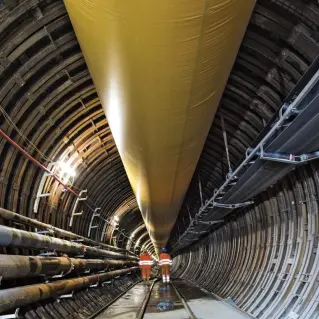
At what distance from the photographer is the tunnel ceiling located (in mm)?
4715

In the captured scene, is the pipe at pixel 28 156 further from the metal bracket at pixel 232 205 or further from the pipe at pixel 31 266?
the metal bracket at pixel 232 205

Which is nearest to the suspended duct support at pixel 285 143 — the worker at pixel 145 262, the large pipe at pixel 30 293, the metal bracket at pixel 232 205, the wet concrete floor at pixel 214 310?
the metal bracket at pixel 232 205

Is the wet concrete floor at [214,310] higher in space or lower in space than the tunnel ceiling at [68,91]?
lower

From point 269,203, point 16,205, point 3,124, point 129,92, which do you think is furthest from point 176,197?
point 129,92

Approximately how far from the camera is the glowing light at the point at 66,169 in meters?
8.19

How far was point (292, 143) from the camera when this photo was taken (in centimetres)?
498

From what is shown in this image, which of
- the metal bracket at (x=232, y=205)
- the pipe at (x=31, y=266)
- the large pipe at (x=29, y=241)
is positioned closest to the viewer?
the pipe at (x=31, y=266)

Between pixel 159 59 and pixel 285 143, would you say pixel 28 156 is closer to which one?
pixel 159 59

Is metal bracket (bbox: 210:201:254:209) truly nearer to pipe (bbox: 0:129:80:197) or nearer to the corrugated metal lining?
the corrugated metal lining

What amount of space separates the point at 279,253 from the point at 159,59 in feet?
18.2

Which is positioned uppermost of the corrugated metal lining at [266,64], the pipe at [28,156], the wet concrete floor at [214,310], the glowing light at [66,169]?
the corrugated metal lining at [266,64]

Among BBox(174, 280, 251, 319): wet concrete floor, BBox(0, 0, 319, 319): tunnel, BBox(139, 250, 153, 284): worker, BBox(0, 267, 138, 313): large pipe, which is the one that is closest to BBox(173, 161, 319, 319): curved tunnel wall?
BBox(0, 0, 319, 319): tunnel

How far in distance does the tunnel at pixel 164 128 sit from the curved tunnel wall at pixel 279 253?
0.03m

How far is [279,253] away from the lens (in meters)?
7.29
